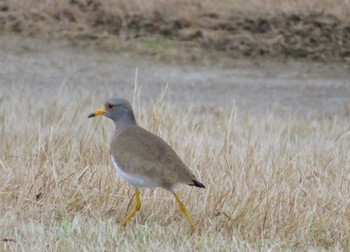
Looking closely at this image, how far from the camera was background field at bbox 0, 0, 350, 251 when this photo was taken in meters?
6.24

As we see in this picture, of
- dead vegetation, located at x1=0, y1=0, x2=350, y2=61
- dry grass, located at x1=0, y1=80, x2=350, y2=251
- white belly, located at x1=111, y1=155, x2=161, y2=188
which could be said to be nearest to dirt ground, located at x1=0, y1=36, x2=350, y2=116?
dead vegetation, located at x1=0, y1=0, x2=350, y2=61

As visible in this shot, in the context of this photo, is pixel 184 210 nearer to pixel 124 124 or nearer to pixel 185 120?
pixel 124 124

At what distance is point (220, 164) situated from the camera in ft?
24.2

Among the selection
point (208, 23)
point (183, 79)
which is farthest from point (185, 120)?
point (208, 23)

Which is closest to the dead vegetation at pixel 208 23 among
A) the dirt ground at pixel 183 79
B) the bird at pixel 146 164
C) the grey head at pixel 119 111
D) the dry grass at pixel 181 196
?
the dirt ground at pixel 183 79

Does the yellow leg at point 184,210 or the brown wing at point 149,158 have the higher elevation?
the brown wing at point 149,158

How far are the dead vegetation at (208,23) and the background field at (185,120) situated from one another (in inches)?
0.7

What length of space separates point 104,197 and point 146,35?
25.0 feet

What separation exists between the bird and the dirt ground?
542cm

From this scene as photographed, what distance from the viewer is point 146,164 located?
237 inches

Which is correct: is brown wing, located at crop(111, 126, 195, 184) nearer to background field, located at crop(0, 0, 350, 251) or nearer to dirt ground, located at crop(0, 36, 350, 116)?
background field, located at crop(0, 0, 350, 251)

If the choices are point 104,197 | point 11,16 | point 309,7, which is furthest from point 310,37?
point 104,197

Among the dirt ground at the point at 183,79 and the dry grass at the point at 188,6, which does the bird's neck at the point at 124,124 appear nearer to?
the dirt ground at the point at 183,79

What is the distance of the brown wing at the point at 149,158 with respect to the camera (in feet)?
19.6
